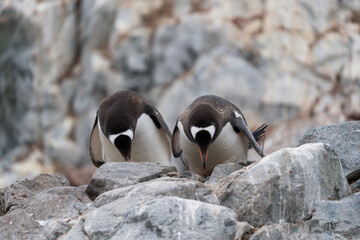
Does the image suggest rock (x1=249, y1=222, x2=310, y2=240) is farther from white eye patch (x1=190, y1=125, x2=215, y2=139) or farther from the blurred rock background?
the blurred rock background

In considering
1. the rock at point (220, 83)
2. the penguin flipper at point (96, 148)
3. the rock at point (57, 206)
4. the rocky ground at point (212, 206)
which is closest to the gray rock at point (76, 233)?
the rocky ground at point (212, 206)

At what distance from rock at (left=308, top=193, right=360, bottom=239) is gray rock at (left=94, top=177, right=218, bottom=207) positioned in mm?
650

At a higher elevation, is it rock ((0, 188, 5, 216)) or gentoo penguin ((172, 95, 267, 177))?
rock ((0, 188, 5, 216))

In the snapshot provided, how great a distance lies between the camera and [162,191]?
139 inches

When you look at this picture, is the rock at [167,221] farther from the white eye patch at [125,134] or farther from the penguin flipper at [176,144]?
the white eye patch at [125,134]

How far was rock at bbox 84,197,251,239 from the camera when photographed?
3.30 m

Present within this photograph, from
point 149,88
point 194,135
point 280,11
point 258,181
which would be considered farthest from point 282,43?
point 258,181

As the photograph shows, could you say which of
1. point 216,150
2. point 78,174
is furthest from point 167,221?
point 78,174

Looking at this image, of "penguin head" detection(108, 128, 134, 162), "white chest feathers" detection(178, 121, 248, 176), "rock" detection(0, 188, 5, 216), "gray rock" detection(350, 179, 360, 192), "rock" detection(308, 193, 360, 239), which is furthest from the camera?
"penguin head" detection(108, 128, 134, 162)

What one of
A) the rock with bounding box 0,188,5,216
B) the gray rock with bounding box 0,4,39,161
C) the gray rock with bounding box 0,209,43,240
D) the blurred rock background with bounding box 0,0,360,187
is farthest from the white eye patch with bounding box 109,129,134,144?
the gray rock with bounding box 0,4,39,161

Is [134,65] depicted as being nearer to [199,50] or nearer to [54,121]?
[199,50]

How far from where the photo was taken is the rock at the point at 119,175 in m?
4.10

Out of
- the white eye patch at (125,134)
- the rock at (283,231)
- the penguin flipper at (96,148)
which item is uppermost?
the white eye patch at (125,134)

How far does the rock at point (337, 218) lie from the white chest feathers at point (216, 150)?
198 cm
